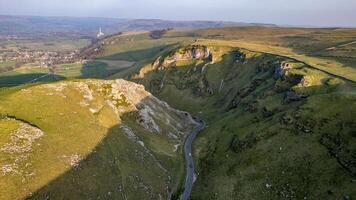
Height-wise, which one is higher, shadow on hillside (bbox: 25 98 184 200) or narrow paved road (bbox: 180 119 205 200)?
shadow on hillside (bbox: 25 98 184 200)

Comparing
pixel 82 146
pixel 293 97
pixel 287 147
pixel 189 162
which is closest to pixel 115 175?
pixel 82 146

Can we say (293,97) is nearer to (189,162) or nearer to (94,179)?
(189,162)

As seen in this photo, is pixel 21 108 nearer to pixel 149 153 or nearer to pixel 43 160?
pixel 43 160

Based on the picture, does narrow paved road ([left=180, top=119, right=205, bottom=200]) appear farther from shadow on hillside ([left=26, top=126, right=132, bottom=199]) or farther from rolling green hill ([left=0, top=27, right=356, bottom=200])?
shadow on hillside ([left=26, top=126, right=132, bottom=199])

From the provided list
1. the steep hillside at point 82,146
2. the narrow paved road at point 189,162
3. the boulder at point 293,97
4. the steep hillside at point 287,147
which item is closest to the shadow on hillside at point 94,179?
the steep hillside at point 82,146

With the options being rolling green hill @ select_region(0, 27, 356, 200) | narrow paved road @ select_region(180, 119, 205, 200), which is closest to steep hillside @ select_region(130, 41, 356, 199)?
rolling green hill @ select_region(0, 27, 356, 200)

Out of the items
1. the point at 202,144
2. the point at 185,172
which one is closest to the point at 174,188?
the point at 185,172
